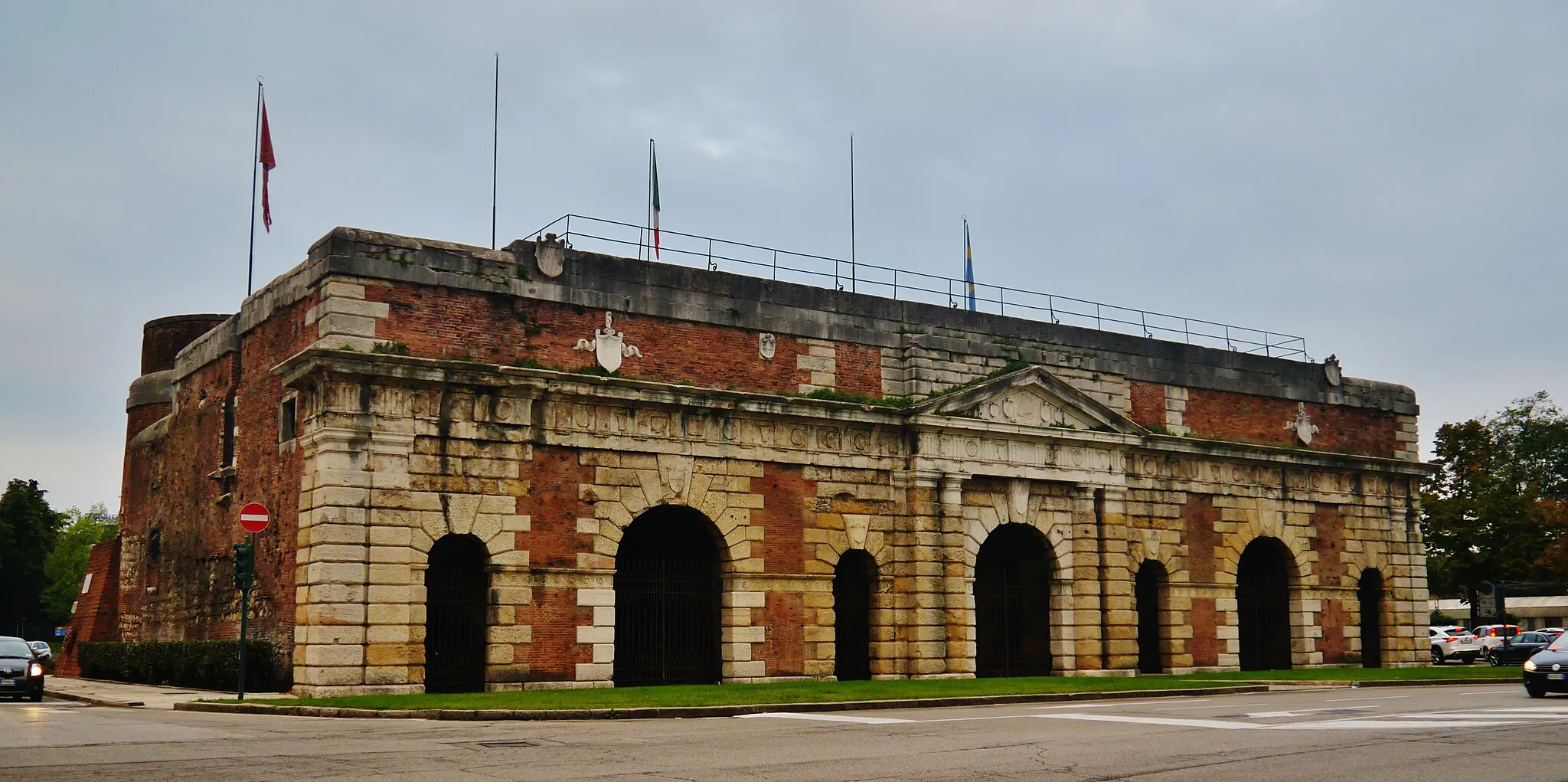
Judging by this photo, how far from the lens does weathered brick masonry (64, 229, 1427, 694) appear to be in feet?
74.9

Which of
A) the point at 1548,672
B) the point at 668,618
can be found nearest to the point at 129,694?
the point at 668,618

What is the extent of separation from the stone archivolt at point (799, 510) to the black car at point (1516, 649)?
695cm

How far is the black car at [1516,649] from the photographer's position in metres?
41.1

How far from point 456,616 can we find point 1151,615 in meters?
16.8

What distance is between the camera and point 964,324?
3000 cm

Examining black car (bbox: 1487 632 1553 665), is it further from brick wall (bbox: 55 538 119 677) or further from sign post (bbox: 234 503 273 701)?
brick wall (bbox: 55 538 119 677)

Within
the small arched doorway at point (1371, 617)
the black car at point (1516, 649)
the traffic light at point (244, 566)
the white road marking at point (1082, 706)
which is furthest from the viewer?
the black car at point (1516, 649)

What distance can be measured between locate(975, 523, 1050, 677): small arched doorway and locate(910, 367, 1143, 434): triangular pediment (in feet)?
7.90

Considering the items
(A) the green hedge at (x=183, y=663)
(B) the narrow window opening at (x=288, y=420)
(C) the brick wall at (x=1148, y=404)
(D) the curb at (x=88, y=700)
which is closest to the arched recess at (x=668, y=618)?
(A) the green hedge at (x=183, y=663)

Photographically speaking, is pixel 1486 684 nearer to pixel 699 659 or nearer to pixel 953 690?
pixel 953 690

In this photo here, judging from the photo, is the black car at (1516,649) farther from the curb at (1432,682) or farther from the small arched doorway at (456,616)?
the small arched doorway at (456,616)

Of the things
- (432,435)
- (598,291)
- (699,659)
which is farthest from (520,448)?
(699,659)

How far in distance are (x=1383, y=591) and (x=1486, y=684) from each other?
9.57 m

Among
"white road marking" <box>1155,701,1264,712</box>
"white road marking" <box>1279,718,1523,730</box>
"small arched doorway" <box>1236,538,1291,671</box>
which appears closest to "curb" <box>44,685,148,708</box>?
"white road marking" <box>1155,701,1264,712</box>
